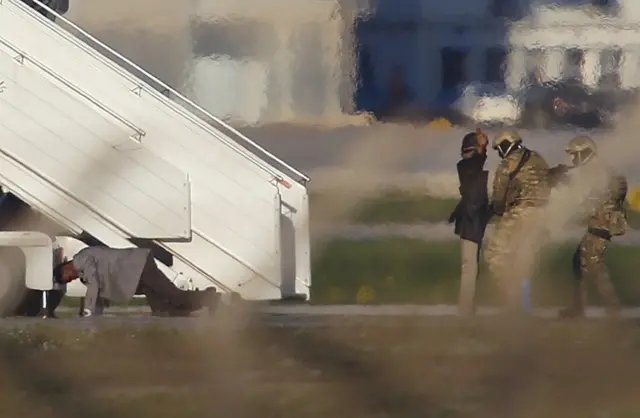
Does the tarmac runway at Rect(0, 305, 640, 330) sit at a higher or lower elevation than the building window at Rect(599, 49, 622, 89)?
lower

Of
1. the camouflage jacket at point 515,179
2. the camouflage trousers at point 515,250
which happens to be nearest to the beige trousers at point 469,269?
the camouflage trousers at point 515,250

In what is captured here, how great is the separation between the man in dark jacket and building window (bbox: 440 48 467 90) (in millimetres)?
2360

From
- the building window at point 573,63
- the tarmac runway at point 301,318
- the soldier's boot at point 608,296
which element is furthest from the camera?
the building window at point 573,63

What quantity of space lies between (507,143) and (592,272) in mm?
1098

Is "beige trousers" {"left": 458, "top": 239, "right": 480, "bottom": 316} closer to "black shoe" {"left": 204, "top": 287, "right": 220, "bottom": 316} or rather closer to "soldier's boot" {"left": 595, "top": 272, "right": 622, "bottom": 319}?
"soldier's boot" {"left": 595, "top": 272, "right": 622, "bottom": 319}

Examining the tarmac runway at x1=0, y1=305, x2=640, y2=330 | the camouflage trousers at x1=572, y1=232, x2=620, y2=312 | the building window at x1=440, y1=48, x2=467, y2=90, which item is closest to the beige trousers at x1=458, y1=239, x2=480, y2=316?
the tarmac runway at x1=0, y1=305, x2=640, y2=330

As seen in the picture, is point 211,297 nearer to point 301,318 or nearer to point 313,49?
point 301,318

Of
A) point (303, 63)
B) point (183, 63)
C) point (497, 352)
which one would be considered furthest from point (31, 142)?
point (497, 352)

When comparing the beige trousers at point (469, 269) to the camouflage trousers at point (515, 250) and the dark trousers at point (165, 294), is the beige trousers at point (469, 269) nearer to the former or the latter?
the camouflage trousers at point (515, 250)

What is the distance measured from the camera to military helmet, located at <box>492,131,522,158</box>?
28.8ft

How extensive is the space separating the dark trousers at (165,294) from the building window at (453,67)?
3700mm

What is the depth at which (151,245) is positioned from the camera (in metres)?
8.81

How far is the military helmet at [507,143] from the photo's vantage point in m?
8.79

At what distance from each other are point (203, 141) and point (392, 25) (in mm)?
3665
